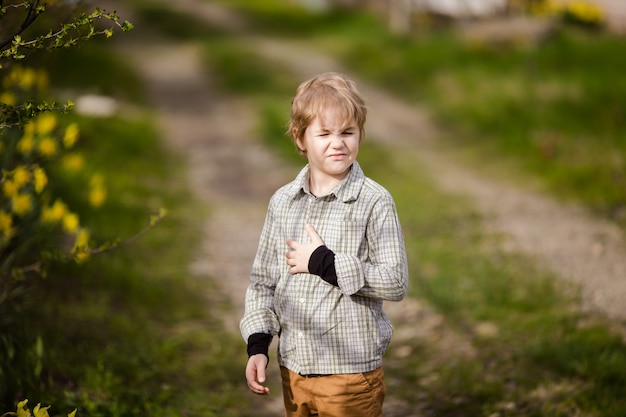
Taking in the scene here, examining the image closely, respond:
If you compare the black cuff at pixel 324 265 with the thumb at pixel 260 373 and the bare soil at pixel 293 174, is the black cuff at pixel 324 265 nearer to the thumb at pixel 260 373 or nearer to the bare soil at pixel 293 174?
the thumb at pixel 260 373

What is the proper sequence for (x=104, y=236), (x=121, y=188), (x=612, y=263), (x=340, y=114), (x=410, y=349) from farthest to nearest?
(x=121, y=188) < (x=104, y=236) < (x=612, y=263) < (x=410, y=349) < (x=340, y=114)

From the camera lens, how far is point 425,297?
4.62 meters

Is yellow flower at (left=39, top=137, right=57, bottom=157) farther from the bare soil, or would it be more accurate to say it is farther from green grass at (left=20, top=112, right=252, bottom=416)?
the bare soil

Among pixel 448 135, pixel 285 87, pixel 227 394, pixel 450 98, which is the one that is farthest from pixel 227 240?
pixel 285 87

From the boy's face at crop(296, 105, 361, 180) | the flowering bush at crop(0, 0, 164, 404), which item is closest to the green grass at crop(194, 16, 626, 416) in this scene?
the flowering bush at crop(0, 0, 164, 404)

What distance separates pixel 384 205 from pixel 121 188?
4.75 meters

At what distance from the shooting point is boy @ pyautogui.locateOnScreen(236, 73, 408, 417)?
81.7 inches

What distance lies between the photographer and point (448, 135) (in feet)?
28.5

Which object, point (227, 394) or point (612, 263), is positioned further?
point (612, 263)

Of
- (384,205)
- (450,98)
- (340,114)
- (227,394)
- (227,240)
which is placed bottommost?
(227,394)

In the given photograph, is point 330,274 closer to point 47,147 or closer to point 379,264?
point 379,264

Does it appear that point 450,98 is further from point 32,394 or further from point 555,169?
point 32,394

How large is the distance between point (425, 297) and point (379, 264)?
2598 millimetres

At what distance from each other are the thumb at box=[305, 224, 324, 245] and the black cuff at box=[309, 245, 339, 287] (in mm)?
44
